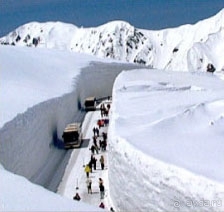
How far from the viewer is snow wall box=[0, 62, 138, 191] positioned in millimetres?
25594

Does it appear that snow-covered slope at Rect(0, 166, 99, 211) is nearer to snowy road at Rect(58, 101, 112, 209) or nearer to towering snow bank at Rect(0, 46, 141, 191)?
towering snow bank at Rect(0, 46, 141, 191)

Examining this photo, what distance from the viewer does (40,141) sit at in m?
33.0

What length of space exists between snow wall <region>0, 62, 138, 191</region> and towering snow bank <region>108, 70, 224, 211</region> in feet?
14.5

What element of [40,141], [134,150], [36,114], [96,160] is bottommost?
[96,160]

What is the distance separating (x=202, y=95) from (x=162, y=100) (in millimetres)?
3767

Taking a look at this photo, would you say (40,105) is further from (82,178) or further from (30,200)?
(30,200)

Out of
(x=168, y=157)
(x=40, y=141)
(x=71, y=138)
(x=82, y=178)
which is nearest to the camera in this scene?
(x=168, y=157)

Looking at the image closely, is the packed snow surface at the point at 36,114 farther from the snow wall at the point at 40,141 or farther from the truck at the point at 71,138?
the truck at the point at 71,138

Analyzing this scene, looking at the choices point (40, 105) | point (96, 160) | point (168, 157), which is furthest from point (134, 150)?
point (40, 105)

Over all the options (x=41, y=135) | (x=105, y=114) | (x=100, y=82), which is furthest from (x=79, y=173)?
(x=100, y=82)

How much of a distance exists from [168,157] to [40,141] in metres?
14.7

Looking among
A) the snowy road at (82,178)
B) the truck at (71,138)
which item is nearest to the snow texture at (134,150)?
the snowy road at (82,178)

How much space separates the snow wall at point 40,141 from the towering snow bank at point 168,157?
4.42 m

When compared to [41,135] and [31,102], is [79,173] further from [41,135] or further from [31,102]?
[31,102]
